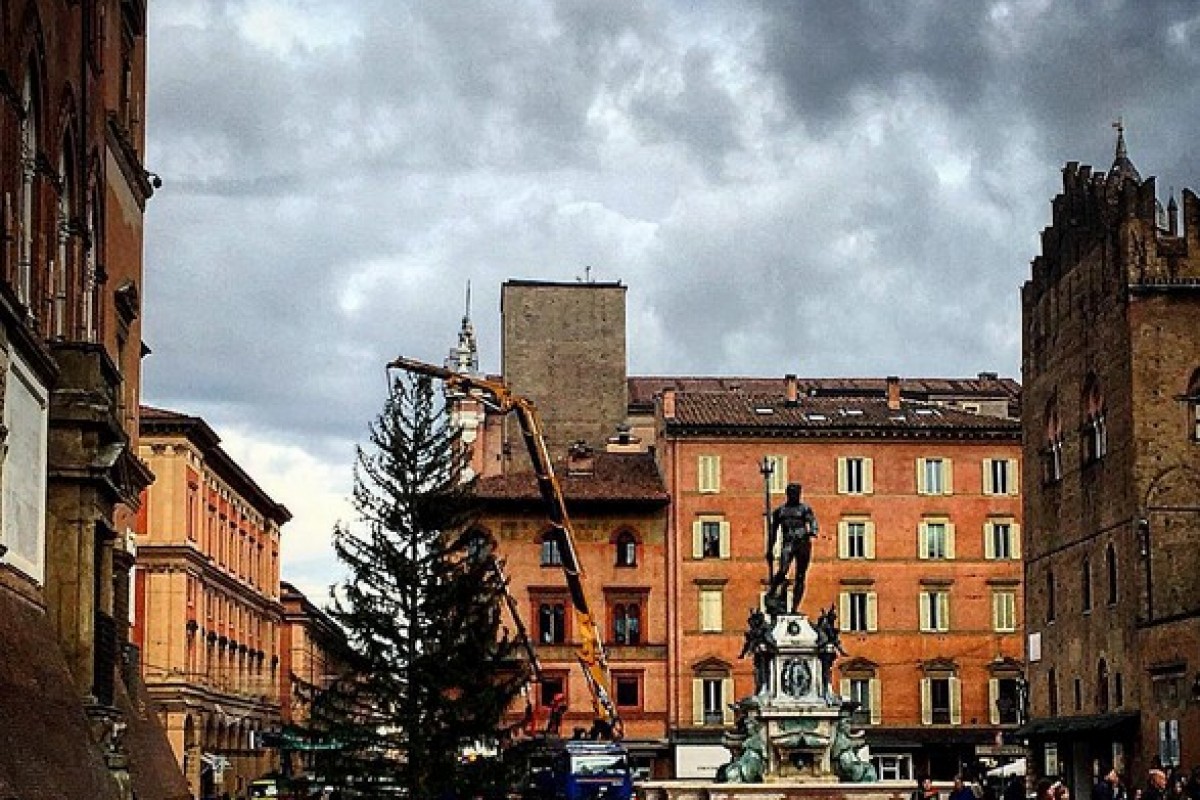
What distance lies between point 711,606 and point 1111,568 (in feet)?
83.5

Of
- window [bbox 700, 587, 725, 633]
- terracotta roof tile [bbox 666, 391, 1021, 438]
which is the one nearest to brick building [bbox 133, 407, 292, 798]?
terracotta roof tile [bbox 666, 391, 1021, 438]

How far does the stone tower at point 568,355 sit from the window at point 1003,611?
61.2 ft

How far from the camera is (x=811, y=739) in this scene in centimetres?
3042

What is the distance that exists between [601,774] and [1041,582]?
17000 mm

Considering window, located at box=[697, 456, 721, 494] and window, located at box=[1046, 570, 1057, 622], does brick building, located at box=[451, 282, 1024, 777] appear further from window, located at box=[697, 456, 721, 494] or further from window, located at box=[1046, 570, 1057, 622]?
window, located at box=[1046, 570, 1057, 622]

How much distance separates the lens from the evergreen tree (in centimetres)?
4116

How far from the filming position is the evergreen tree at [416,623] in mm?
41156

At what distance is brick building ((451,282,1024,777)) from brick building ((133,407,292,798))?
10.4 meters

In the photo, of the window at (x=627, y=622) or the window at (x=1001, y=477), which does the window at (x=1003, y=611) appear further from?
the window at (x=627, y=622)

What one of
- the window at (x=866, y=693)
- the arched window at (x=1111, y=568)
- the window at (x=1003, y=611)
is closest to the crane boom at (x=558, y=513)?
the arched window at (x=1111, y=568)

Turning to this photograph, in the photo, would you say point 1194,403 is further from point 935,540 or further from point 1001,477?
point 1001,477

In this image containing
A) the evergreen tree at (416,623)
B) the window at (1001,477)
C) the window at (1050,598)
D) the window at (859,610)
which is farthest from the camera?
the window at (1001,477)

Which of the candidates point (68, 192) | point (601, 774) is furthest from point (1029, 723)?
point (68, 192)

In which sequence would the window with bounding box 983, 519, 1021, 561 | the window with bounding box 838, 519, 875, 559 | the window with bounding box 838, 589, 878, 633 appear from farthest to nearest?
the window with bounding box 983, 519, 1021, 561 → the window with bounding box 838, 519, 875, 559 → the window with bounding box 838, 589, 878, 633
